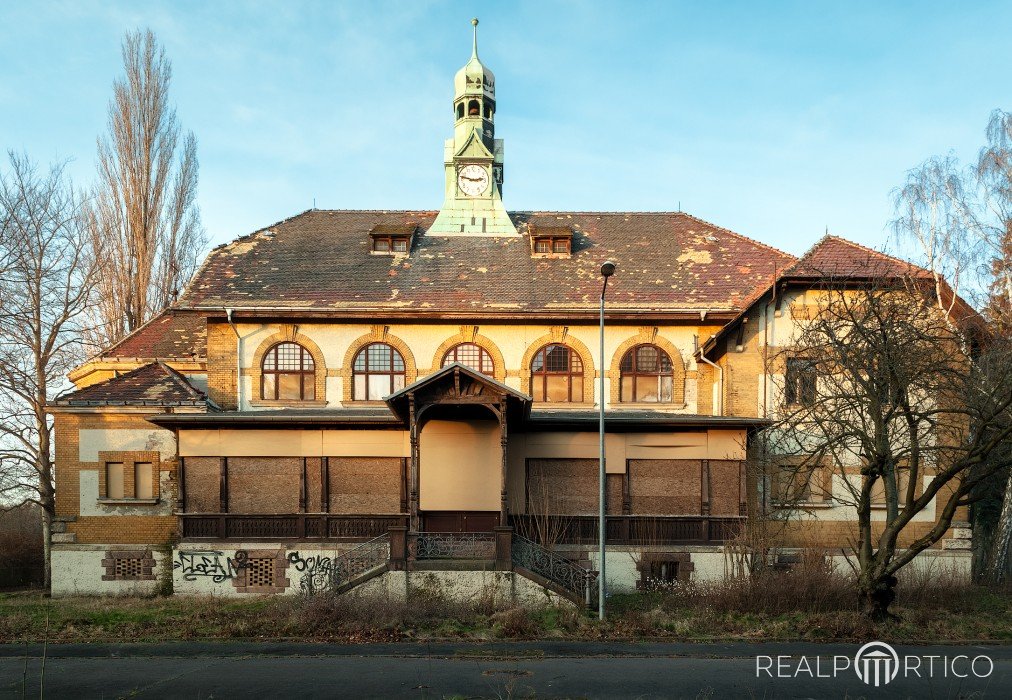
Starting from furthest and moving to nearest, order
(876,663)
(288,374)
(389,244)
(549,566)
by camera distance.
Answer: (389,244)
(288,374)
(549,566)
(876,663)

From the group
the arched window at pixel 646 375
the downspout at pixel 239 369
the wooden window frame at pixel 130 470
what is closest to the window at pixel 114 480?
the wooden window frame at pixel 130 470

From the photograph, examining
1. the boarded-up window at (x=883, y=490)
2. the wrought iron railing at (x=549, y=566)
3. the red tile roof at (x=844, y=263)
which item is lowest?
the wrought iron railing at (x=549, y=566)

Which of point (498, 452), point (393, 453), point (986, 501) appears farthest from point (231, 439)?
point (986, 501)

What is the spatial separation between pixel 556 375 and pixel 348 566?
8.42 metres

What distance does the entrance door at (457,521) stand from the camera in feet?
69.6

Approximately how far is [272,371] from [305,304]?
2.29m

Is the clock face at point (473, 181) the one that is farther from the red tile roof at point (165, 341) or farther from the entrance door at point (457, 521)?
the entrance door at point (457, 521)

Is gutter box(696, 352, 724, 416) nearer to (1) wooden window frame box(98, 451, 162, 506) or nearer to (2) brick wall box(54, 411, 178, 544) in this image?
(2) brick wall box(54, 411, 178, 544)

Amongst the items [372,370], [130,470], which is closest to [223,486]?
[130,470]

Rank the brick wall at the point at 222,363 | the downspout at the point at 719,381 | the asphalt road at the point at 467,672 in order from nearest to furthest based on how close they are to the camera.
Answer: the asphalt road at the point at 467,672
the downspout at the point at 719,381
the brick wall at the point at 222,363

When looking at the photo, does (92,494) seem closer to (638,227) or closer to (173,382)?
(173,382)

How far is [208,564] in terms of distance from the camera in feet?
66.0

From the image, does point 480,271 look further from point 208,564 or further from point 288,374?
point 208,564

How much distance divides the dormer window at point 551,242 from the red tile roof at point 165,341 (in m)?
11.1
